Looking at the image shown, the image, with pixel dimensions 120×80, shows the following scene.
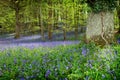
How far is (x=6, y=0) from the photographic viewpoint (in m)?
25.6

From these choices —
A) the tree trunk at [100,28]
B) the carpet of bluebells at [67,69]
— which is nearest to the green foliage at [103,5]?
the tree trunk at [100,28]

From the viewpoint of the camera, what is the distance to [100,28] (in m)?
8.38

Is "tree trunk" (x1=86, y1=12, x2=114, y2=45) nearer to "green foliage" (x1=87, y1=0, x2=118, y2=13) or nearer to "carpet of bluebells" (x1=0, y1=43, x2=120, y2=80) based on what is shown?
"green foliage" (x1=87, y1=0, x2=118, y2=13)

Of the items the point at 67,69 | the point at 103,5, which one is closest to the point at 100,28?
the point at 103,5

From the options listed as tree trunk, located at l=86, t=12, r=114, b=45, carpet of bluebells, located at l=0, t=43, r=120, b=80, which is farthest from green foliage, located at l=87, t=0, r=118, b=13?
carpet of bluebells, located at l=0, t=43, r=120, b=80

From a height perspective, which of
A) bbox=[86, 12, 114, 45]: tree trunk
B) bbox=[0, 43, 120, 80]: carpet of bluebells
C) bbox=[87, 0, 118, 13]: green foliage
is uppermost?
bbox=[87, 0, 118, 13]: green foliage

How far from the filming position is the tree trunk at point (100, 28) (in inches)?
328

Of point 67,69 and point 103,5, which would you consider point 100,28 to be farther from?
point 67,69

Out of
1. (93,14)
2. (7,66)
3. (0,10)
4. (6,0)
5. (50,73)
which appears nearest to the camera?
(50,73)

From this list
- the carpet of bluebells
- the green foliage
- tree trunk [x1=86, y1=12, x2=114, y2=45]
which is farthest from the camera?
tree trunk [x1=86, y1=12, x2=114, y2=45]

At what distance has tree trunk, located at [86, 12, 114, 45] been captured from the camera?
8.32 metres

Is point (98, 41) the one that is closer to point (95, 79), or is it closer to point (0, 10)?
point (95, 79)

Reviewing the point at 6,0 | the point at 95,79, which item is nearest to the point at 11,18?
the point at 6,0

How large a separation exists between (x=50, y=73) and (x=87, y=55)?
138cm
